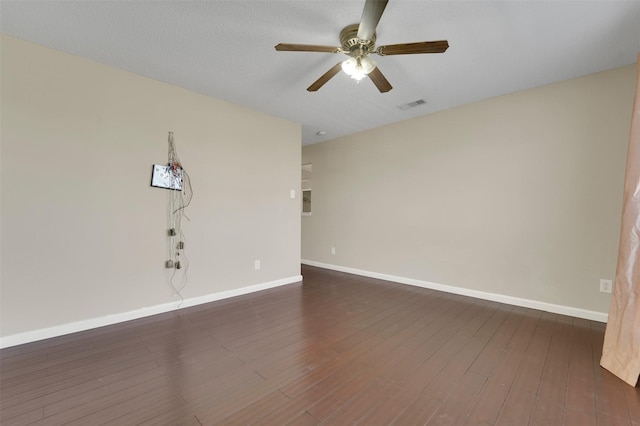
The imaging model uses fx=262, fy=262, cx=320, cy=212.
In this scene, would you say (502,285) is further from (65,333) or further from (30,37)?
(30,37)

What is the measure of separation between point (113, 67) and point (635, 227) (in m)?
4.55

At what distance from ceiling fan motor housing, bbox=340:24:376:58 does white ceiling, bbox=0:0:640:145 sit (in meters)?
0.05

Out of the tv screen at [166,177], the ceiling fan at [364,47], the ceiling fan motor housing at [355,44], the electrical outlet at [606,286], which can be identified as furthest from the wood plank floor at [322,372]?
the ceiling fan motor housing at [355,44]

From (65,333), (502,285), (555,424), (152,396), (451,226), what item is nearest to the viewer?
(555,424)

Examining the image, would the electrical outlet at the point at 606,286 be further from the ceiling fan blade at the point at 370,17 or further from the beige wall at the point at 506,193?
the ceiling fan blade at the point at 370,17

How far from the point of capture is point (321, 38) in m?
2.12

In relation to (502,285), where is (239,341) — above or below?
below

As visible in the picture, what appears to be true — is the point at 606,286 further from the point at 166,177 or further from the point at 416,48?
the point at 166,177

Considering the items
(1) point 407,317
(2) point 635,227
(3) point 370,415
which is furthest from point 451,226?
(3) point 370,415

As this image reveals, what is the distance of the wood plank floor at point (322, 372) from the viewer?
1.44 metres

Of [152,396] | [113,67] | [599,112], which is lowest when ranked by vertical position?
[152,396]

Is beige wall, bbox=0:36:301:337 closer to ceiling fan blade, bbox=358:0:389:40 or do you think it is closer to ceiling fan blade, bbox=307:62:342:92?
ceiling fan blade, bbox=307:62:342:92

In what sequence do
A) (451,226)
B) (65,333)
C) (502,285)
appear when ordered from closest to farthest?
(65,333) < (502,285) < (451,226)

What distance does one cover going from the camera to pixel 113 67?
257 cm
